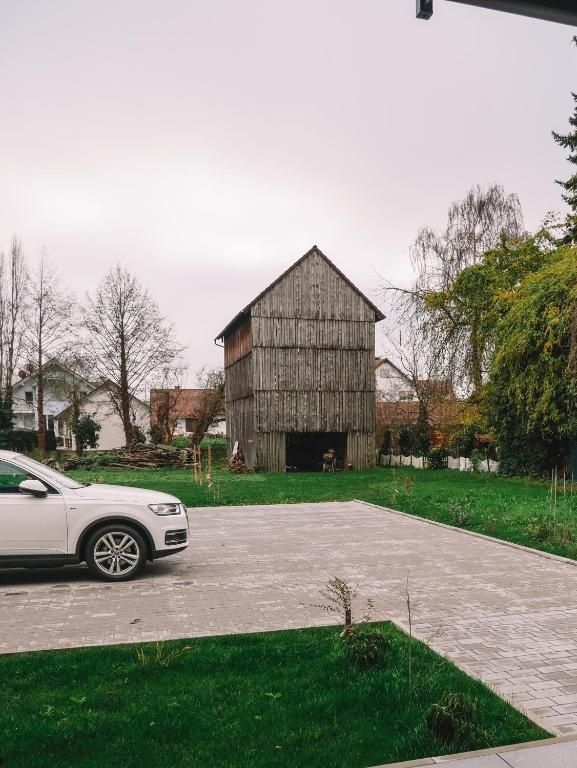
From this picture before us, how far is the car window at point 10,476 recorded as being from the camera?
26.6ft

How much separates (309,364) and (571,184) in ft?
52.3

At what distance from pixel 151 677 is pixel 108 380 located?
127ft

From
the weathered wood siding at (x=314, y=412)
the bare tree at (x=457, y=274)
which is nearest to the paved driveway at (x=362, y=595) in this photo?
the bare tree at (x=457, y=274)

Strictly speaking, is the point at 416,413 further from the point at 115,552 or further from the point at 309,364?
the point at 115,552

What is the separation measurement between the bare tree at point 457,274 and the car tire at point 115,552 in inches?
904

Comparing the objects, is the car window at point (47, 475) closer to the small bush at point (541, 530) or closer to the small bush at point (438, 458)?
the small bush at point (541, 530)

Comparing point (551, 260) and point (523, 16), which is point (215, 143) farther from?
point (551, 260)

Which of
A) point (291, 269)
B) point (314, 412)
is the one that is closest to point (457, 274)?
point (291, 269)

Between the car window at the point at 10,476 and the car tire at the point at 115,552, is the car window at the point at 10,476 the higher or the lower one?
the higher one

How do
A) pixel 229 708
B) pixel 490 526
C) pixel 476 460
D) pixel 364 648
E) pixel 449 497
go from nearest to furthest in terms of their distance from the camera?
pixel 229 708 → pixel 364 648 → pixel 490 526 → pixel 449 497 → pixel 476 460

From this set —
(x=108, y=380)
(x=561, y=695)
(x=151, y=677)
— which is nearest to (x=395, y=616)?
(x=561, y=695)

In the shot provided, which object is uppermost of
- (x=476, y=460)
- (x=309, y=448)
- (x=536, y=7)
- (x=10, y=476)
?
(x=536, y=7)

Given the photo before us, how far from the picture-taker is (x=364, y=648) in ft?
17.0

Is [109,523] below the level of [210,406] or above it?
below
